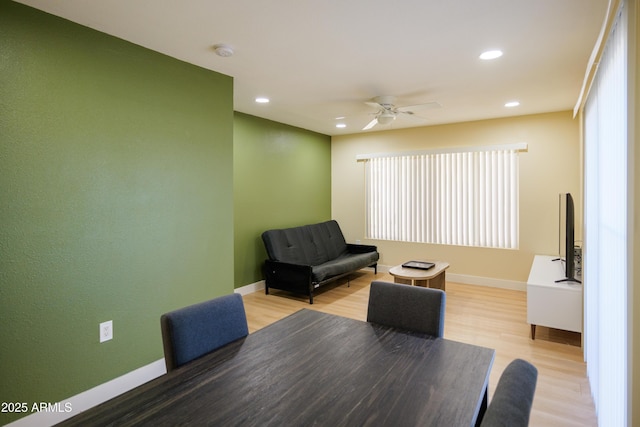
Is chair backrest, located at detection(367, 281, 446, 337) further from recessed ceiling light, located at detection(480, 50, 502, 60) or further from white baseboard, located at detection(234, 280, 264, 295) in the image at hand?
white baseboard, located at detection(234, 280, 264, 295)

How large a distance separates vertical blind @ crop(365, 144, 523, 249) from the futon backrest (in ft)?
2.34

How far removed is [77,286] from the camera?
2174 mm

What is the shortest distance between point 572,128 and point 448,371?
14.8ft

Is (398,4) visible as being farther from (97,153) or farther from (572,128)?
(572,128)

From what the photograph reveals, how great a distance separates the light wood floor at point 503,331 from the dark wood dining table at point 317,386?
1.29 metres

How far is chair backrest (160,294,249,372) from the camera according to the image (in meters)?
1.39

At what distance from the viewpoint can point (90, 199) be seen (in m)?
2.23

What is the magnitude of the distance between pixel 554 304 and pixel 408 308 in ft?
7.04

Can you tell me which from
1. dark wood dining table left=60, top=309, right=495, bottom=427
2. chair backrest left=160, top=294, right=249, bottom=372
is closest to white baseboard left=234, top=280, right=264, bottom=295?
chair backrest left=160, top=294, right=249, bottom=372

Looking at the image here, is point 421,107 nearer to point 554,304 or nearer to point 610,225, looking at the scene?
point 554,304

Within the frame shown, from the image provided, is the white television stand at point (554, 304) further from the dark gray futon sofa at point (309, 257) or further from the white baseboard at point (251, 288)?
the white baseboard at point (251, 288)

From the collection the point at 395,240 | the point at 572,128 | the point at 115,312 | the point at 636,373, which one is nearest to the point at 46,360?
the point at 115,312

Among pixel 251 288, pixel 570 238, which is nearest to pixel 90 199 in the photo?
pixel 251 288

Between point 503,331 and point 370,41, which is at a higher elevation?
point 370,41
